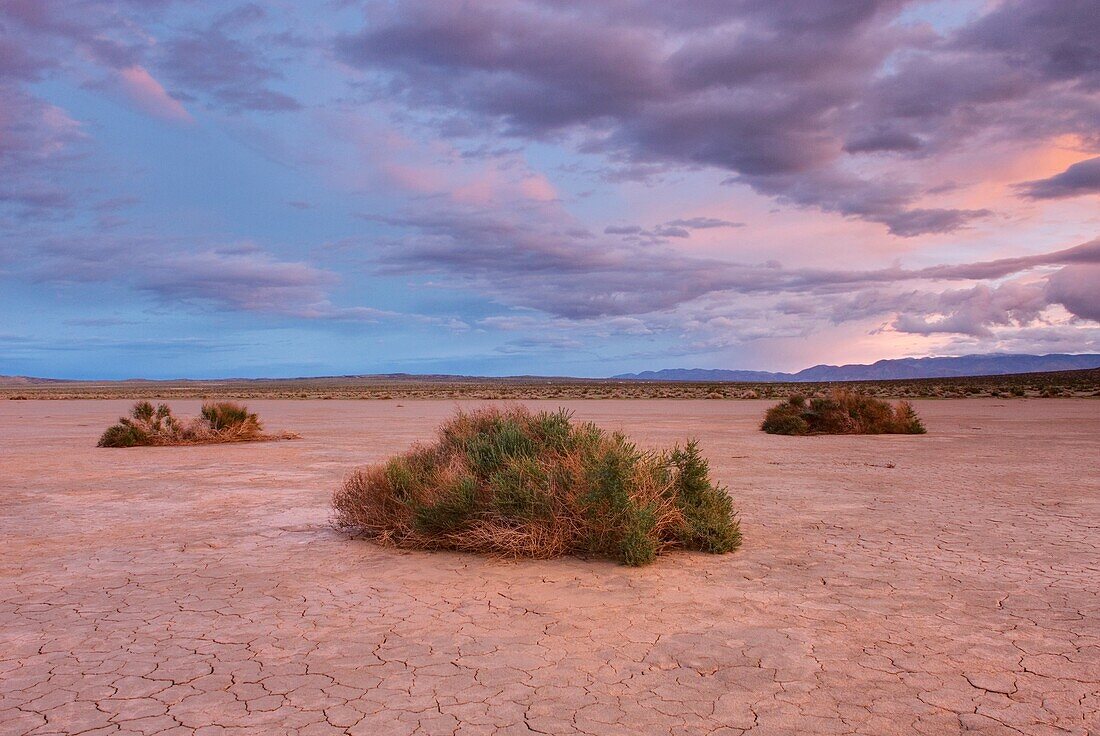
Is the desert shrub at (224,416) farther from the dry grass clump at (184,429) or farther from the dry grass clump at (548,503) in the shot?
the dry grass clump at (548,503)

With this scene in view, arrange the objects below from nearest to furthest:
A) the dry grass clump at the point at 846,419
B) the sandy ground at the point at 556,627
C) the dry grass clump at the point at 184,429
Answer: the sandy ground at the point at 556,627 → the dry grass clump at the point at 184,429 → the dry grass clump at the point at 846,419

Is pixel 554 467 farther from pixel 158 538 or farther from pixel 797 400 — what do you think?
pixel 797 400

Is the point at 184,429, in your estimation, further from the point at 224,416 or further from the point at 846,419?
the point at 846,419

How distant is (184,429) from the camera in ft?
75.6

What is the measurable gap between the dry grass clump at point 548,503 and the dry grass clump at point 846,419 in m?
16.5

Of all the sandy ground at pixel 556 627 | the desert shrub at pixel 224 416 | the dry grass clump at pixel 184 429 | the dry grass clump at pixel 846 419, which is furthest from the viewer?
the dry grass clump at pixel 846 419

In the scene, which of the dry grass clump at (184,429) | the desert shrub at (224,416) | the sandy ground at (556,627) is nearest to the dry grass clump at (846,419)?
the sandy ground at (556,627)

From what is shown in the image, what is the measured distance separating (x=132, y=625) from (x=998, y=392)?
196ft

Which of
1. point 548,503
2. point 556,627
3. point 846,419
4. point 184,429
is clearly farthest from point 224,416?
point 556,627

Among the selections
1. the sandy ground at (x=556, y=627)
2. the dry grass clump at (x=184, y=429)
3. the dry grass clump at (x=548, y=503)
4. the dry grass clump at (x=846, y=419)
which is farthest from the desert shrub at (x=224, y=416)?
the dry grass clump at (x=846, y=419)

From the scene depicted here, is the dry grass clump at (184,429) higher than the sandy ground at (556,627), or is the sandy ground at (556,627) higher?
the dry grass clump at (184,429)

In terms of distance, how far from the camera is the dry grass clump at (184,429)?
21766 millimetres

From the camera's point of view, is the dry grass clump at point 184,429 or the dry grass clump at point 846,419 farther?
the dry grass clump at point 846,419

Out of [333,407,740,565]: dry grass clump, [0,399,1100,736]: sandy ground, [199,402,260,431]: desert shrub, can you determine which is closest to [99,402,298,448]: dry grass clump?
[199,402,260,431]: desert shrub
